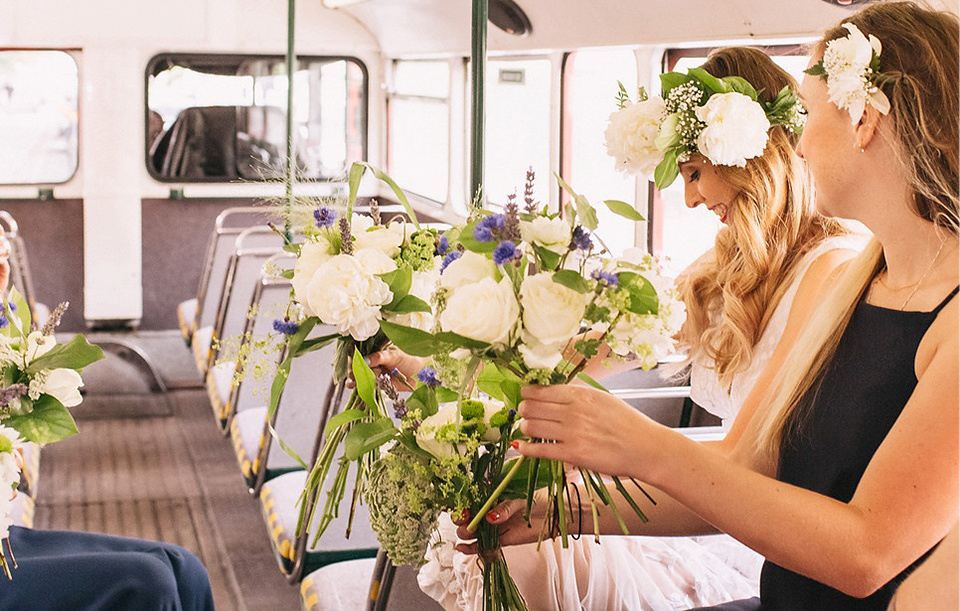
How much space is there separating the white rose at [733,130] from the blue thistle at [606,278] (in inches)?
27.1

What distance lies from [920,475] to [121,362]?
5.83m

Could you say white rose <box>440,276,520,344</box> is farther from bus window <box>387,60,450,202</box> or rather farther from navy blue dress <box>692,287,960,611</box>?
bus window <box>387,60,450,202</box>

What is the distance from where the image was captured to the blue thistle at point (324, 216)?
183 cm

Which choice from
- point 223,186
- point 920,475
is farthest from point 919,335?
point 223,186

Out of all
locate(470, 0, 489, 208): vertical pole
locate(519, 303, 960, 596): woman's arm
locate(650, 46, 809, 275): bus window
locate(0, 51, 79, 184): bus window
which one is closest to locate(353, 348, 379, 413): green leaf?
locate(519, 303, 960, 596): woman's arm

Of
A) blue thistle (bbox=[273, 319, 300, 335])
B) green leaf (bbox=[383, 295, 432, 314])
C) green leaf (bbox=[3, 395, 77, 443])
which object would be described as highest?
green leaf (bbox=[383, 295, 432, 314])

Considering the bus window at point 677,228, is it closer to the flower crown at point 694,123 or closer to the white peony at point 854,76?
the flower crown at point 694,123

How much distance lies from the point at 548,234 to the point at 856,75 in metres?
0.46

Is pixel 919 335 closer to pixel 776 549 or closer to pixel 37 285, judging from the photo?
pixel 776 549

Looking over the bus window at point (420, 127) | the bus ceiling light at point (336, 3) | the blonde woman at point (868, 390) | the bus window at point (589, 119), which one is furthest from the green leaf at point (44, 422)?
the bus ceiling light at point (336, 3)

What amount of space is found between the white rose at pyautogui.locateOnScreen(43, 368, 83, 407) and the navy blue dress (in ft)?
3.85

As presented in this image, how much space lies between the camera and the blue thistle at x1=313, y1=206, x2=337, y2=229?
1.83 meters

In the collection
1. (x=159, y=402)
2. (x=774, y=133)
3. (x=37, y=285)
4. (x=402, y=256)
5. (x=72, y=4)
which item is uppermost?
(x=72, y=4)

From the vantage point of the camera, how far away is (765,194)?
2.17m
